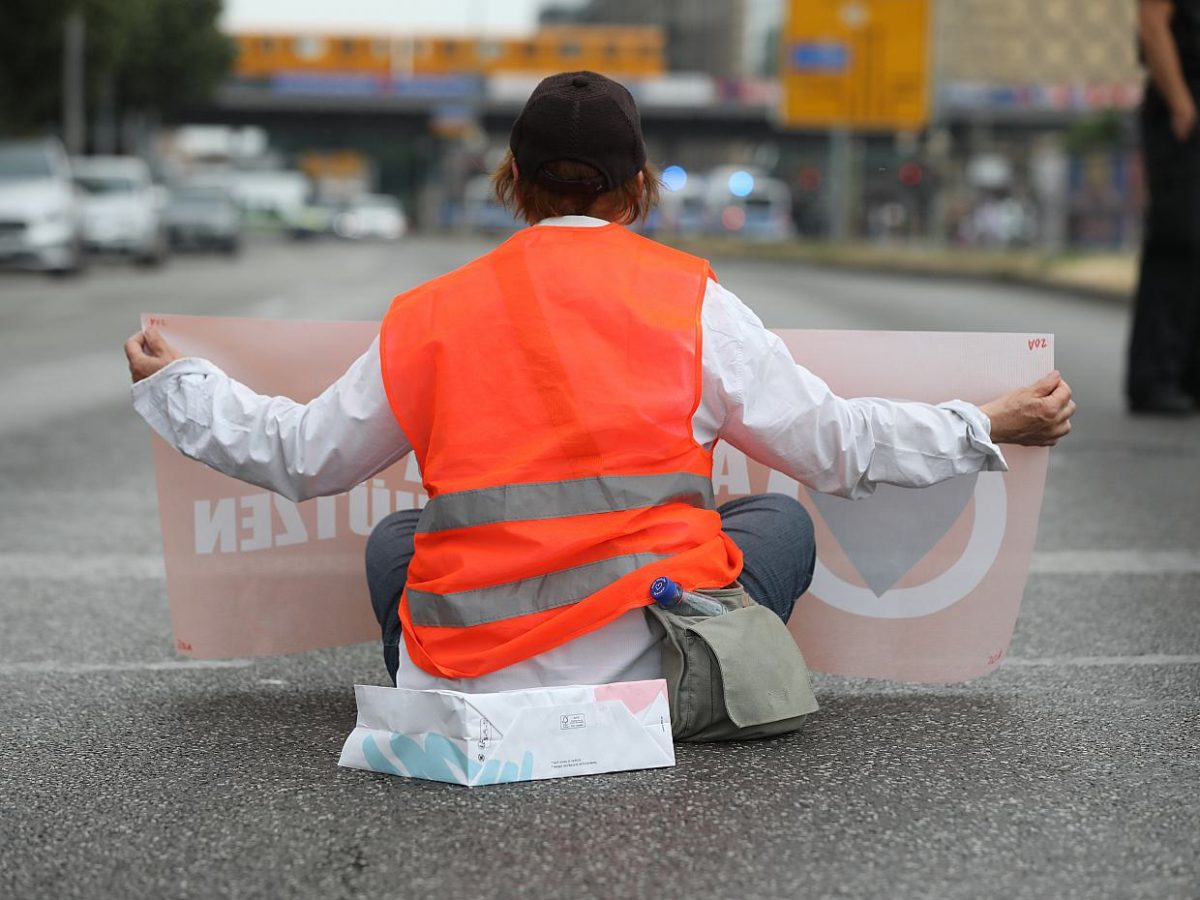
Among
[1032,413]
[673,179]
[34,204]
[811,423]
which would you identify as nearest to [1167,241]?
[673,179]

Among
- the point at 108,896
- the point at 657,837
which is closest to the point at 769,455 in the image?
the point at 657,837

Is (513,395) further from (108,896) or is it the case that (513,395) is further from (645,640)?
(108,896)

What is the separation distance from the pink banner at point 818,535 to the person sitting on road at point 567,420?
0.55 meters

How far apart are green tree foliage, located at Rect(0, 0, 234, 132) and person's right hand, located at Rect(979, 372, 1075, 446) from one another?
3659 cm

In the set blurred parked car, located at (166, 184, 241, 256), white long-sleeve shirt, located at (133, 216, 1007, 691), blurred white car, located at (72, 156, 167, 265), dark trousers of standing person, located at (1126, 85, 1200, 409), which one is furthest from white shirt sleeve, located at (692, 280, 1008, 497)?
blurred parked car, located at (166, 184, 241, 256)

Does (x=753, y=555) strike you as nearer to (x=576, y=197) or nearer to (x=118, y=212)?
(x=576, y=197)

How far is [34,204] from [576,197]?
23352mm

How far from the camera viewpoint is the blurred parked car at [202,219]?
43.2 metres

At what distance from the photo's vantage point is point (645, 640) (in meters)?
3.29

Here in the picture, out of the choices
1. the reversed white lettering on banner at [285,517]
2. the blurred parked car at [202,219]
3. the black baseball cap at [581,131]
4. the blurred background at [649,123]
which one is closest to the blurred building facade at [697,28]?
the blurred background at [649,123]

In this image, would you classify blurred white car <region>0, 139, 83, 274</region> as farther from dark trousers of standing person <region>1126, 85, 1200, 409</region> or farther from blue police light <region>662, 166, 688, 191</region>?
dark trousers of standing person <region>1126, 85, 1200, 409</region>

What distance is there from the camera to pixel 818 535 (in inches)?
158

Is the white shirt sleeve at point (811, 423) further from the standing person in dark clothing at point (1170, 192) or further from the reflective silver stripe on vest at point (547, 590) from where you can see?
the standing person in dark clothing at point (1170, 192)

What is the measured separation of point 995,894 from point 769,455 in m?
0.92
